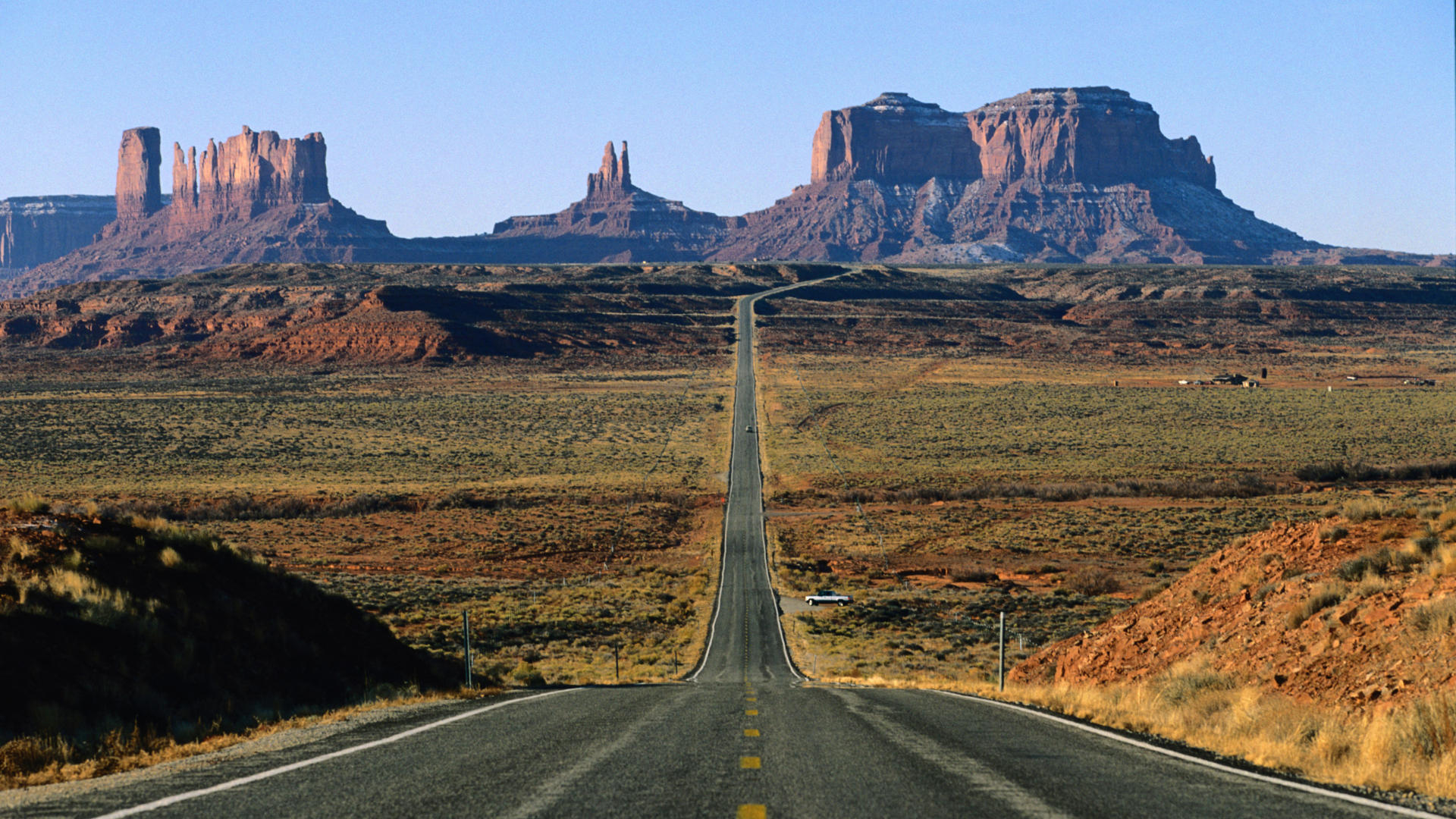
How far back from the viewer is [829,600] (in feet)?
130

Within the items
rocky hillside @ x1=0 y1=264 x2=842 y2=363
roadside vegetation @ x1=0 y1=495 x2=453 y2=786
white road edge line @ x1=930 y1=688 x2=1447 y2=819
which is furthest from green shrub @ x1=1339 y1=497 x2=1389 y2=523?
rocky hillside @ x1=0 y1=264 x2=842 y2=363

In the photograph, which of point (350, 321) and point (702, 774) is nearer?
point (702, 774)

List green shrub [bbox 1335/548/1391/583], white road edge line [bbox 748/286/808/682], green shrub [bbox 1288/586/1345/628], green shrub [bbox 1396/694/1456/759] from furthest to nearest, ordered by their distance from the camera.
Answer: white road edge line [bbox 748/286/808/682] → green shrub [bbox 1335/548/1391/583] → green shrub [bbox 1288/586/1345/628] → green shrub [bbox 1396/694/1456/759]

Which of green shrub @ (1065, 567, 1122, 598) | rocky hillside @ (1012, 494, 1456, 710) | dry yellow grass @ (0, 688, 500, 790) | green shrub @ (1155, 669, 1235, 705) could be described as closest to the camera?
dry yellow grass @ (0, 688, 500, 790)

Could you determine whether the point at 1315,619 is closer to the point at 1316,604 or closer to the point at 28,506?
the point at 1316,604

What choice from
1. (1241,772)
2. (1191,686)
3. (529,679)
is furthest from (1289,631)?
(529,679)

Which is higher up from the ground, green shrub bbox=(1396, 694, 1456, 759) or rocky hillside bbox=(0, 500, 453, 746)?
green shrub bbox=(1396, 694, 1456, 759)

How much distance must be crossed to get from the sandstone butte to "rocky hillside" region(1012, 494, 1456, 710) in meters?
0.02

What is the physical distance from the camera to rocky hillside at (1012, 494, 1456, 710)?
11.1 meters

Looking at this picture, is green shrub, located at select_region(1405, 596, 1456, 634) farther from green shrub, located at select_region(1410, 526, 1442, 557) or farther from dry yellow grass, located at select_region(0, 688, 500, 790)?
dry yellow grass, located at select_region(0, 688, 500, 790)

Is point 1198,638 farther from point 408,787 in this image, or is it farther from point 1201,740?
point 408,787

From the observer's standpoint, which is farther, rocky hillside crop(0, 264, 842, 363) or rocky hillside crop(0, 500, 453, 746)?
rocky hillside crop(0, 264, 842, 363)

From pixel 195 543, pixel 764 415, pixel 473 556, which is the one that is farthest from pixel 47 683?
pixel 764 415

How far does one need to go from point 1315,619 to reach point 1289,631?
1.23 ft
